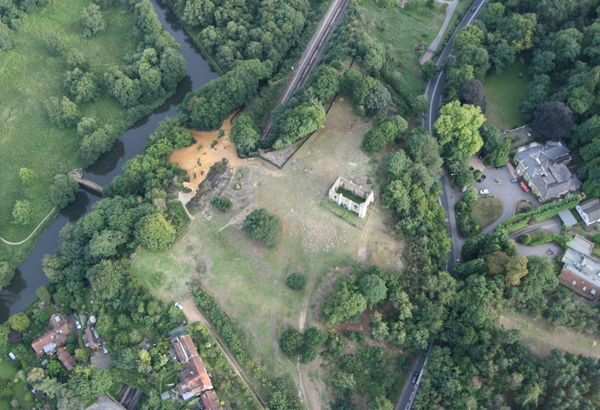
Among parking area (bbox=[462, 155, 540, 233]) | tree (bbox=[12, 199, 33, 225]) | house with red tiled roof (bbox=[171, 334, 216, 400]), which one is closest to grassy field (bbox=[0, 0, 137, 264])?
tree (bbox=[12, 199, 33, 225])

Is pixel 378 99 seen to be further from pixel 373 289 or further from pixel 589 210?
pixel 589 210

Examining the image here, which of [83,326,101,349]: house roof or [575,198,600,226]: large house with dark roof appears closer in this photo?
[83,326,101,349]: house roof

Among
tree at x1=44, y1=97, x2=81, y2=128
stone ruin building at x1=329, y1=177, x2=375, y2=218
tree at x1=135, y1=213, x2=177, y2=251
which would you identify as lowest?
tree at x1=44, y1=97, x2=81, y2=128

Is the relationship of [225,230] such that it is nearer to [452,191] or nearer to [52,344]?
[52,344]

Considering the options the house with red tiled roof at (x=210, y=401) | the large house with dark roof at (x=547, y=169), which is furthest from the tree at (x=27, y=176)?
→ the large house with dark roof at (x=547, y=169)

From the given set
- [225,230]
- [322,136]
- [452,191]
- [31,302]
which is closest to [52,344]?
[31,302]

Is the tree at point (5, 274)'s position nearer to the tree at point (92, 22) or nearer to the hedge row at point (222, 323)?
the hedge row at point (222, 323)

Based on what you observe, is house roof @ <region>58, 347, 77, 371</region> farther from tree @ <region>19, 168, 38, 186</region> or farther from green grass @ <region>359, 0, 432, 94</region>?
green grass @ <region>359, 0, 432, 94</region>
